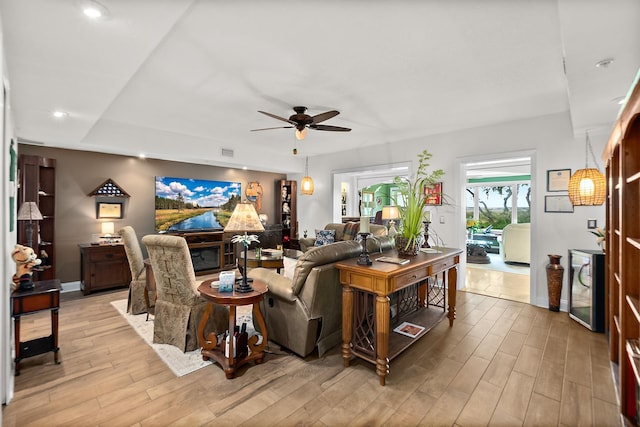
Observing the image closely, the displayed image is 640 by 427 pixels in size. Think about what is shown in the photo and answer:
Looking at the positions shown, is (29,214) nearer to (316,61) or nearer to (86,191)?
(86,191)

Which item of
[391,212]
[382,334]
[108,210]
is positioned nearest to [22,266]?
[108,210]

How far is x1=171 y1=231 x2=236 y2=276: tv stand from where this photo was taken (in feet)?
18.9

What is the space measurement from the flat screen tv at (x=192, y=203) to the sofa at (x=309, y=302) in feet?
12.0

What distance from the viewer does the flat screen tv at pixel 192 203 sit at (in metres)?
5.66

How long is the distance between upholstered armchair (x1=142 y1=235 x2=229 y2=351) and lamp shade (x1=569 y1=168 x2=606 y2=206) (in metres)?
4.08

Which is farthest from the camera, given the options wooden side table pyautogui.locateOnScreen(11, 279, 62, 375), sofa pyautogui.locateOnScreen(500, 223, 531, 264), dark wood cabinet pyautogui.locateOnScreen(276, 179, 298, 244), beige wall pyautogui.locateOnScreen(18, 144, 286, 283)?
dark wood cabinet pyautogui.locateOnScreen(276, 179, 298, 244)

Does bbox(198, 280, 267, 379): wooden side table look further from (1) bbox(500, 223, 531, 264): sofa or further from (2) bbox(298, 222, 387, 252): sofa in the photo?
(1) bbox(500, 223, 531, 264): sofa

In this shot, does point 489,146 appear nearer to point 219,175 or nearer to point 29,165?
point 219,175

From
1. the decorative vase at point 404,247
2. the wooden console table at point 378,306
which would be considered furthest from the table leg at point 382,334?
the decorative vase at point 404,247

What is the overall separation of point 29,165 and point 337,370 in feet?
16.2

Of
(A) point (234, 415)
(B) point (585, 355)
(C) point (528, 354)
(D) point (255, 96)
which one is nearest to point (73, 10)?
(D) point (255, 96)

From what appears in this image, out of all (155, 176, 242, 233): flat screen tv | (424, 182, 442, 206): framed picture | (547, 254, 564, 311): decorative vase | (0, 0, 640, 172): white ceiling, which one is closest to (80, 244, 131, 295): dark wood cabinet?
(155, 176, 242, 233): flat screen tv

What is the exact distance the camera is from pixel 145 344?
9.52 ft

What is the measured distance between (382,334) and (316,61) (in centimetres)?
233
